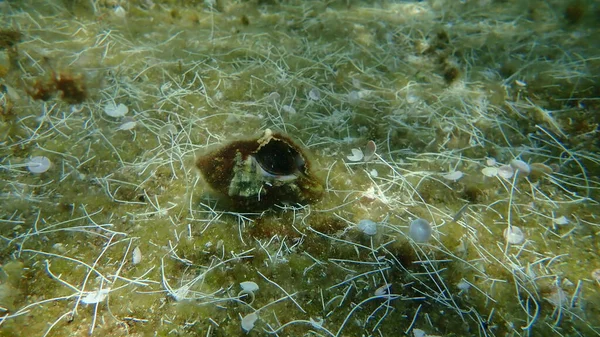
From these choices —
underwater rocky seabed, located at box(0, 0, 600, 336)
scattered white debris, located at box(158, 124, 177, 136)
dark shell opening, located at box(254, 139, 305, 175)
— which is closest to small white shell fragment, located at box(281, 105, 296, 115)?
underwater rocky seabed, located at box(0, 0, 600, 336)

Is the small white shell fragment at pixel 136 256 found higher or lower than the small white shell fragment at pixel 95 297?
higher

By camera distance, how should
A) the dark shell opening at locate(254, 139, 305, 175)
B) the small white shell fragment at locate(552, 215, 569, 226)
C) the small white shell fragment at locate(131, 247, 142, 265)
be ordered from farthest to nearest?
1. the small white shell fragment at locate(552, 215, 569, 226)
2. the dark shell opening at locate(254, 139, 305, 175)
3. the small white shell fragment at locate(131, 247, 142, 265)

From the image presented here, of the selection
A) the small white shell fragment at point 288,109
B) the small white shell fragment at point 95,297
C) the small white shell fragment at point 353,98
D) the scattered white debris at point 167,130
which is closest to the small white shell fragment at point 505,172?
the small white shell fragment at point 353,98

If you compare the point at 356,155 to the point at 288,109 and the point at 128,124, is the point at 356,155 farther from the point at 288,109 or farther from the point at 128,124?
the point at 128,124

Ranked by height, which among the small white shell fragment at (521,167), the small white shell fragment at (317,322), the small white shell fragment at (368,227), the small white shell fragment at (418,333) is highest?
A: the small white shell fragment at (521,167)

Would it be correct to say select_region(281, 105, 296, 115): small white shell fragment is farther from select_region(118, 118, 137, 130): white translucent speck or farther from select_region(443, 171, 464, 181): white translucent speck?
select_region(443, 171, 464, 181): white translucent speck

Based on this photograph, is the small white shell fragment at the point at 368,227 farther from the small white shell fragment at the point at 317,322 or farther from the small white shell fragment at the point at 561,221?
the small white shell fragment at the point at 561,221

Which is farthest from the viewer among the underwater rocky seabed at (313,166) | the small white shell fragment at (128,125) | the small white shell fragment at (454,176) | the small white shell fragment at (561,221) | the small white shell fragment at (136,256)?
the small white shell fragment at (128,125)
